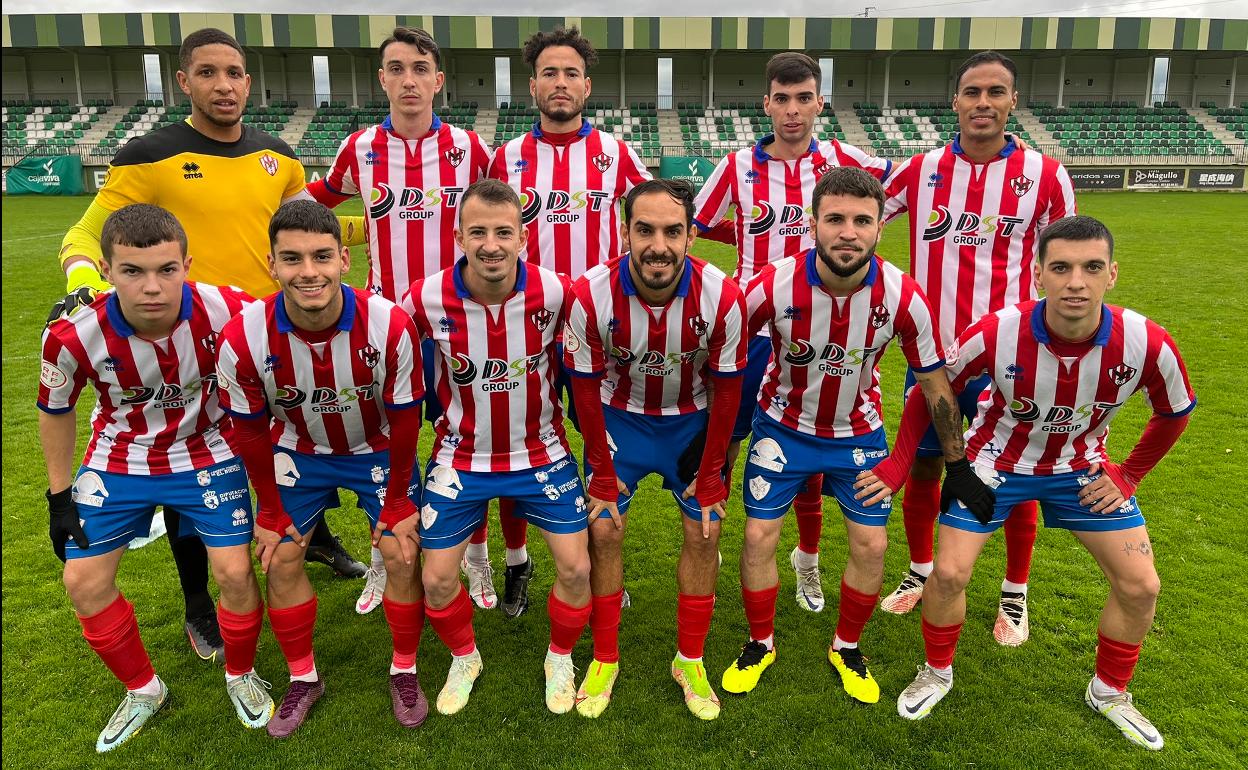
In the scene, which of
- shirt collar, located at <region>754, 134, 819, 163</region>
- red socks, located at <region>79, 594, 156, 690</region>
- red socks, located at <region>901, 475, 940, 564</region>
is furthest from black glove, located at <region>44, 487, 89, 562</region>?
red socks, located at <region>901, 475, 940, 564</region>

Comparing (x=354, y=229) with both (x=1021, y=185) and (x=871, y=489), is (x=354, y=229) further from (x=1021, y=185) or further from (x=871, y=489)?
(x=1021, y=185)

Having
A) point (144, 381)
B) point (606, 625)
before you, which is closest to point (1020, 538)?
point (606, 625)

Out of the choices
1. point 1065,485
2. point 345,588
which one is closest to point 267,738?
point 345,588

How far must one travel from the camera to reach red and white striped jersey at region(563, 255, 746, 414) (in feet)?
10.2

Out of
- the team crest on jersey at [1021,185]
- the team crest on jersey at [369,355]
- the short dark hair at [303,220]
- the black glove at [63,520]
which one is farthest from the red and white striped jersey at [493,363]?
the team crest on jersey at [1021,185]

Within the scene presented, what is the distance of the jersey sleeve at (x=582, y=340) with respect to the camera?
3.11m

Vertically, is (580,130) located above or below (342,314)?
above

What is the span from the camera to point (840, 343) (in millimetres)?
3230

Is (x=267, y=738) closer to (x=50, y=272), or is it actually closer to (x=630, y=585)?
(x=630, y=585)

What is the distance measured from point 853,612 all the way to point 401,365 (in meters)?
2.12

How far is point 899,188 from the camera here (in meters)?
3.95

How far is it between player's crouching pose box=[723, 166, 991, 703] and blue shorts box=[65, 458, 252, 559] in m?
2.08

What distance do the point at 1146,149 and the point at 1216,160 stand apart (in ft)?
8.04

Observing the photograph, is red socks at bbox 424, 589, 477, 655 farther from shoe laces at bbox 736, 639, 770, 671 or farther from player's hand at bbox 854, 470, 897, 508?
player's hand at bbox 854, 470, 897, 508
